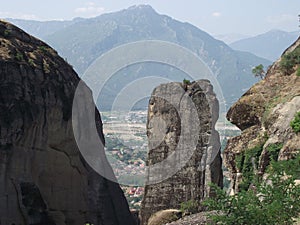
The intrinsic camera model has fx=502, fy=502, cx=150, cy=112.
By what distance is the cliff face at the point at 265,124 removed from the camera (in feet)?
66.4

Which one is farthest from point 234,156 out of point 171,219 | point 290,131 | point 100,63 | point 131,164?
point 131,164

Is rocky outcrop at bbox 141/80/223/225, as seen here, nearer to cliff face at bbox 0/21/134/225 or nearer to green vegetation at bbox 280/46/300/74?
cliff face at bbox 0/21/134/225

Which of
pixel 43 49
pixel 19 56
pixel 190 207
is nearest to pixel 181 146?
pixel 190 207

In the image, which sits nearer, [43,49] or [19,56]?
[19,56]

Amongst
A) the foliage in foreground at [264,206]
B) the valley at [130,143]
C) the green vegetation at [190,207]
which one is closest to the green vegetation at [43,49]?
the green vegetation at [190,207]

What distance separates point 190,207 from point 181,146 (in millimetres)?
3846

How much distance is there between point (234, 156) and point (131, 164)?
114 ft

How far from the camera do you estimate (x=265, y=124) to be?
72.4ft

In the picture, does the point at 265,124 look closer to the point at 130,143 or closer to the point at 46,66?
the point at 46,66

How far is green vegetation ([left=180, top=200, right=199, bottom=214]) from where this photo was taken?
2924cm

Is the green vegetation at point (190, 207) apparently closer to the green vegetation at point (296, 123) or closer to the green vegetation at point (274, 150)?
the green vegetation at point (274, 150)

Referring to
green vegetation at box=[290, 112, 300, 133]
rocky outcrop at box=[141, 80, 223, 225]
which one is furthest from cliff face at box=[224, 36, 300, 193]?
rocky outcrop at box=[141, 80, 223, 225]

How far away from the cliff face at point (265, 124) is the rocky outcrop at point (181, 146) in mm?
5446

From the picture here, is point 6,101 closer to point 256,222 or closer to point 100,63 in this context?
point 100,63
